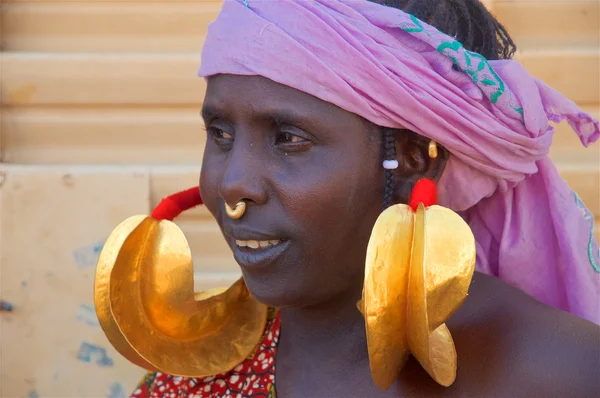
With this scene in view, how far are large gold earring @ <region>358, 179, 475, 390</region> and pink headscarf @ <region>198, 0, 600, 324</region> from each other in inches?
10.8

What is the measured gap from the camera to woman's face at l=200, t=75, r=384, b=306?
1640 millimetres

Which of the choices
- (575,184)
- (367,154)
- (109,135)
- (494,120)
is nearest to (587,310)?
(494,120)

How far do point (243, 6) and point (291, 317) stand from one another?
81 centimetres

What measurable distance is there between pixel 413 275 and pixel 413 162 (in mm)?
401

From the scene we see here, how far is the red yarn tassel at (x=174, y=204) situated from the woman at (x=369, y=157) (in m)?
0.23

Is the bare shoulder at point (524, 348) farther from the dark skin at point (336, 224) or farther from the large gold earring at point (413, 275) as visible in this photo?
the large gold earring at point (413, 275)

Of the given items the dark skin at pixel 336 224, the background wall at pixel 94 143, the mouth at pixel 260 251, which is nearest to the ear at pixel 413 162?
the dark skin at pixel 336 224

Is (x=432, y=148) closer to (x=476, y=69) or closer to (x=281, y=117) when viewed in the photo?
(x=476, y=69)

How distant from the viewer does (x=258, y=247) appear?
1.69 metres

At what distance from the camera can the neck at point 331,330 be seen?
1.86 m

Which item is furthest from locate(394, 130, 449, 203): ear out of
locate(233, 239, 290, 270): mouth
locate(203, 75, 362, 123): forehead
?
locate(233, 239, 290, 270): mouth

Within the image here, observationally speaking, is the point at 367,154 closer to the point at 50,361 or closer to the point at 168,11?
the point at 168,11

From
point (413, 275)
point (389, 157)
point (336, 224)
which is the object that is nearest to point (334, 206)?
point (336, 224)

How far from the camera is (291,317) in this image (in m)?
2.02
